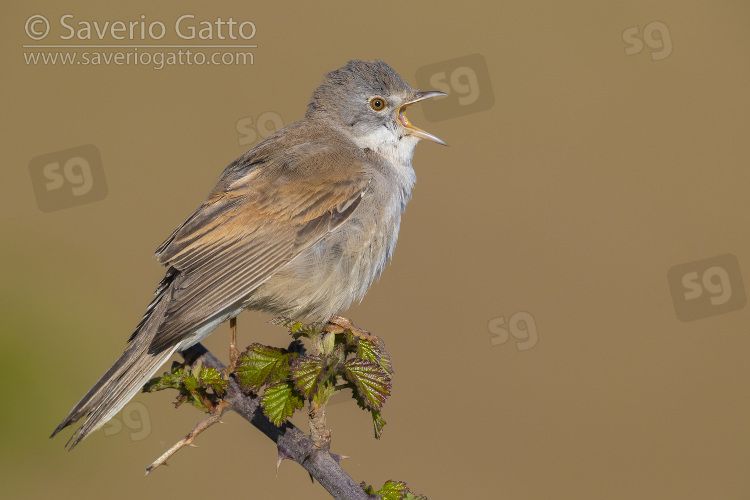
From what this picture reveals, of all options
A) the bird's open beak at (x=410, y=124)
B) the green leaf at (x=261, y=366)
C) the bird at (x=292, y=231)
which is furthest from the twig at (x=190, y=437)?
the bird's open beak at (x=410, y=124)

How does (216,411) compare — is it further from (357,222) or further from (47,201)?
(47,201)

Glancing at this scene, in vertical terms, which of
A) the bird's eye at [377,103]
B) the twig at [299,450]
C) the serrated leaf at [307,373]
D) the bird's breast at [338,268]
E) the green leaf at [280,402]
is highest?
the bird's eye at [377,103]

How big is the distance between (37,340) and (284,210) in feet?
3.82

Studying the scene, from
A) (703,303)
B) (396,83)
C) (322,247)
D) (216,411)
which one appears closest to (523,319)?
(703,303)

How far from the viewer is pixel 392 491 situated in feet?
6.87

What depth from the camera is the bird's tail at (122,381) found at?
255 centimetres

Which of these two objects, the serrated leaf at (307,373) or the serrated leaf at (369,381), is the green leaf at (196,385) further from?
the serrated leaf at (369,381)

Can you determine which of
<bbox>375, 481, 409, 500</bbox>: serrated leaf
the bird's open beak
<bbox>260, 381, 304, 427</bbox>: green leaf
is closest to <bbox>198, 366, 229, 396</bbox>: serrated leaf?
<bbox>260, 381, 304, 427</bbox>: green leaf

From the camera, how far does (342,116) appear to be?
429 centimetres

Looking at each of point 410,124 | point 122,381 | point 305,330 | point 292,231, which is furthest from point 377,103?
point 122,381

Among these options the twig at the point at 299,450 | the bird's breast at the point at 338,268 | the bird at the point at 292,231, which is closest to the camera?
the twig at the point at 299,450

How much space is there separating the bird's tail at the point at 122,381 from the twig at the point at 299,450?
21 centimetres

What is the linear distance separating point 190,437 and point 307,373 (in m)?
0.42

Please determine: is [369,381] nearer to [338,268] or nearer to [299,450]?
[299,450]
